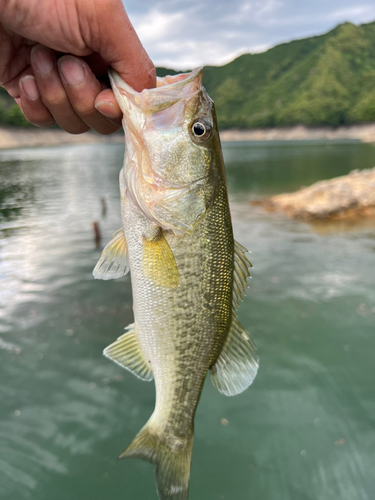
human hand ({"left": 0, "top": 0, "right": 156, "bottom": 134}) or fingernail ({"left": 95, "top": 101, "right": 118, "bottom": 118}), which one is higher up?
human hand ({"left": 0, "top": 0, "right": 156, "bottom": 134})

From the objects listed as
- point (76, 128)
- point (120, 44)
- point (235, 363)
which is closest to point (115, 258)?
point (235, 363)

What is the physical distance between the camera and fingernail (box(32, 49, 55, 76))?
8.14ft

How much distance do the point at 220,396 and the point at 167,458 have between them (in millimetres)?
3512

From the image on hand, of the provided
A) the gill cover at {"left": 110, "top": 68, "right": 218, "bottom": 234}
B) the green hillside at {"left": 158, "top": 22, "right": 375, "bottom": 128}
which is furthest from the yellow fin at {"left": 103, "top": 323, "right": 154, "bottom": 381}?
the green hillside at {"left": 158, "top": 22, "right": 375, "bottom": 128}

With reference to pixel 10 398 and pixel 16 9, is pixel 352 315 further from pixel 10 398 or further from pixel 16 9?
pixel 16 9

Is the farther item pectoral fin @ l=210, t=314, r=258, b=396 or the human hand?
pectoral fin @ l=210, t=314, r=258, b=396

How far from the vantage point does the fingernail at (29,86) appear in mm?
2676

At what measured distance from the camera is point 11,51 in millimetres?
2850

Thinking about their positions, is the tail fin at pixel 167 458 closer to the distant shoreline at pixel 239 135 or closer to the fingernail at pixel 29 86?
the fingernail at pixel 29 86

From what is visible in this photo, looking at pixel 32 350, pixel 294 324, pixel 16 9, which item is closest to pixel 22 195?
pixel 32 350

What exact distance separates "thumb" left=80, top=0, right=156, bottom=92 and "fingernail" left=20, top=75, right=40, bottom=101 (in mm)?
650

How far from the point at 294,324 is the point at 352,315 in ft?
4.64

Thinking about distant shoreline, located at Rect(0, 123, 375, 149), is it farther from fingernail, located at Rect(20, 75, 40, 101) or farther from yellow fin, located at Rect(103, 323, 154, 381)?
yellow fin, located at Rect(103, 323, 154, 381)

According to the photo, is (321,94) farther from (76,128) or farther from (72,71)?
(72,71)
